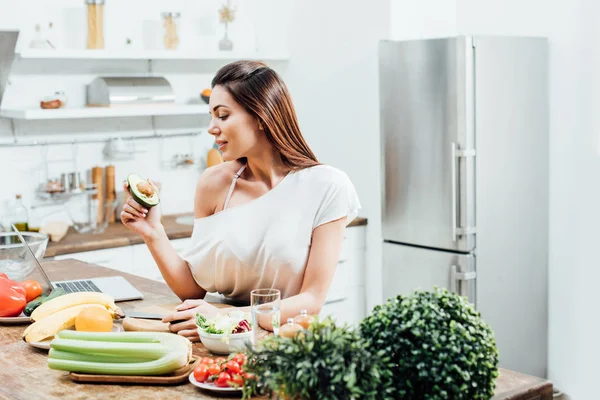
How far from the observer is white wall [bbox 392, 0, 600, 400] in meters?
3.93

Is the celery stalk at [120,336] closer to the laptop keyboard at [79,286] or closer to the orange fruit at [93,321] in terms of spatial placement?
the orange fruit at [93,321]

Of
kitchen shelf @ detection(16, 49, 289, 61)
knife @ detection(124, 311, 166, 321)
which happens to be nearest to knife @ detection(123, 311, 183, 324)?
knife @ detection(124, 311, 166, 321)

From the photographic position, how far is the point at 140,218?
2.38 meters

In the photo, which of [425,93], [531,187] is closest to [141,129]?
[425,93]

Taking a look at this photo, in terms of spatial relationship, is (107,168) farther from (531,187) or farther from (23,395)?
(23,395)

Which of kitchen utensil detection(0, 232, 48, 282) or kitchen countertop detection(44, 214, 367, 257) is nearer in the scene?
kitchen utensil detection(0, 232, 48, 282)

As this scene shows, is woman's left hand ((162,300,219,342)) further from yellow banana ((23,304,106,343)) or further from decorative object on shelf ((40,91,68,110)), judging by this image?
decorative object on shelf ((40,91,68,110))

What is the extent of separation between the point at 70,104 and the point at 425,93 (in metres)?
1.98

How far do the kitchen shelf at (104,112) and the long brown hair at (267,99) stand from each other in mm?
1997

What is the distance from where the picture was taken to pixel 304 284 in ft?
7.82

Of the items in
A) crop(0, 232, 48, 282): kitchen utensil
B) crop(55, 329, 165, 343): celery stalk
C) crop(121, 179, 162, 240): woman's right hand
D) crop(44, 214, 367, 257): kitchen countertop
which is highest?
crop(121, 179, 162, 240): woman's right hand

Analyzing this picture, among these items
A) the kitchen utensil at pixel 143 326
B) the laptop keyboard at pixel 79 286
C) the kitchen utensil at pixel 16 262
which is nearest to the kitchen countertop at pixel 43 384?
the kitchen utensil at pixel 143 326

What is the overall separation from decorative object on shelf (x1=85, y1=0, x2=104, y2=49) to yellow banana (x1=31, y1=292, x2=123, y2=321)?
98.6 inches

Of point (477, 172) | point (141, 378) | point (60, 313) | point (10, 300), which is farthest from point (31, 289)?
point (477, 172)
